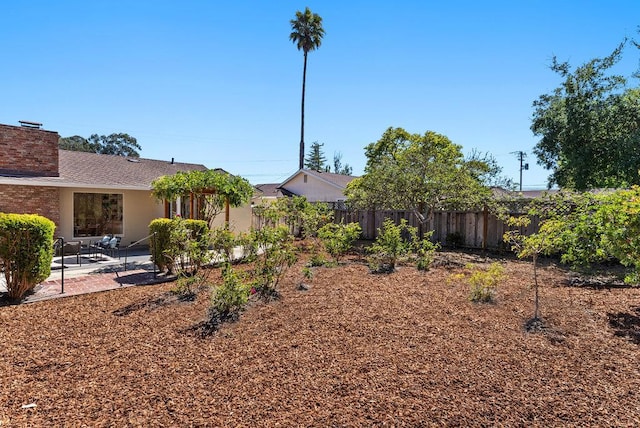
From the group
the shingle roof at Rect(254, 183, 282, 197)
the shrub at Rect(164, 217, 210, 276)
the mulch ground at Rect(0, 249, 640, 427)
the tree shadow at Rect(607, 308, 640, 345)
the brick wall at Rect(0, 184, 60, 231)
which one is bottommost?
the mulch ground at Rect(0, 249, 640, 427)

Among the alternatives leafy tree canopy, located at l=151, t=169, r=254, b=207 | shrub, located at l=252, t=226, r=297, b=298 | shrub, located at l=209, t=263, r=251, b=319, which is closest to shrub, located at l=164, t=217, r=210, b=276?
shrub, located at l=252, t=226, r=297, b=298

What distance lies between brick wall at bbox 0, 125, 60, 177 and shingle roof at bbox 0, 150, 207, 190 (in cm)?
56

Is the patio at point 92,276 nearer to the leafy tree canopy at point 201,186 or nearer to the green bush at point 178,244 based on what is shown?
the green bush at point 178,244

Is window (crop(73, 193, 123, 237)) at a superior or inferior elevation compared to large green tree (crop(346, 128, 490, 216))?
inferior

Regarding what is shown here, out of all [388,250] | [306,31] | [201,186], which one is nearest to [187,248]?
[201,186]

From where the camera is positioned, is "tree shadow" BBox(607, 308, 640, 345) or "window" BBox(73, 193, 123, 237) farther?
"window" BBox(73, 193, 123, 237)

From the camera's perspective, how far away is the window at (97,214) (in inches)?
482

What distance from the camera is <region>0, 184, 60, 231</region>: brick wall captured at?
10.8 m

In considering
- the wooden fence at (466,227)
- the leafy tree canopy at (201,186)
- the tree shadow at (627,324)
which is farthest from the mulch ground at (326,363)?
the wooden fence at (466,227)

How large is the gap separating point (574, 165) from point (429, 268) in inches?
359

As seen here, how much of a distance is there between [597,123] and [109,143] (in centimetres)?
5419

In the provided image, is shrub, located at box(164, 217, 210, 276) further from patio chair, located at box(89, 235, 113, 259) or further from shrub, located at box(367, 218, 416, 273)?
patio chair, located at box(89, 235, 113, 259)

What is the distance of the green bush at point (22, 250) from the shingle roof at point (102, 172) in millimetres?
6151

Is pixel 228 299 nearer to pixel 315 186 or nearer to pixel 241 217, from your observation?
pixel 241 217
